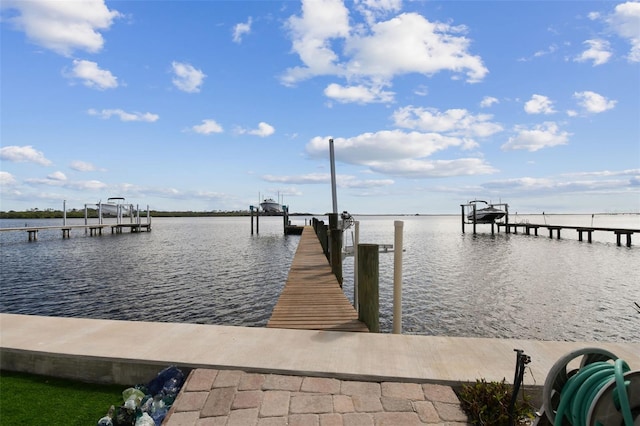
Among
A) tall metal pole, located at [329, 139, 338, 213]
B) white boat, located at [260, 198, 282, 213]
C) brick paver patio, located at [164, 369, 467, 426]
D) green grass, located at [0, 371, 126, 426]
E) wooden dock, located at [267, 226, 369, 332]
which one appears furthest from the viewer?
white boat, located at [260, 198, 282, 213]

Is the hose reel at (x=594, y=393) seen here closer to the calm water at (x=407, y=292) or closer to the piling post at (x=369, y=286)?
the piling post at (x=369, y=286)

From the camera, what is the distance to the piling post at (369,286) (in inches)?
235

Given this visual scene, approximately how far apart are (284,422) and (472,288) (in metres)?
13.9

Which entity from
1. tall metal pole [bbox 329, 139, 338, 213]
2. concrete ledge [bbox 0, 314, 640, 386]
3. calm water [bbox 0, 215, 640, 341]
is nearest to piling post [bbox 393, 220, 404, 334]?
concrete ledge [bbox 0, 314, 640, 386]

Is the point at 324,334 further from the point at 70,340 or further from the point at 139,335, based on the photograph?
the point at 70,340

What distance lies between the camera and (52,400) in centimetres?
354

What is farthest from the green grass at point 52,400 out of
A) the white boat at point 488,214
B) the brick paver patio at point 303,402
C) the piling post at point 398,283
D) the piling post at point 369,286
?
the white boat at point 488,214

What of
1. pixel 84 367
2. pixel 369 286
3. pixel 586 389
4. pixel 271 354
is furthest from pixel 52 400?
pixel 586 389

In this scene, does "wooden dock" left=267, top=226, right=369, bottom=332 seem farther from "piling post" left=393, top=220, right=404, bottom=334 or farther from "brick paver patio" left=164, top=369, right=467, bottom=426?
"brick paver patio" left=164, top=369, right=467, bottom=426

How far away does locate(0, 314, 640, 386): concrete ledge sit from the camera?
3.65m

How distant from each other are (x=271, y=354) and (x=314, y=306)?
3.67 metres

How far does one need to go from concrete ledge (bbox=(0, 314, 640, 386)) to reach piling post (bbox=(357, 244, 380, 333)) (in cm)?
123

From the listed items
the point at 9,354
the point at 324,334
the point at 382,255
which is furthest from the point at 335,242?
the point at 382,255

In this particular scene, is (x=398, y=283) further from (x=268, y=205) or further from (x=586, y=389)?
(x=268, y=205)
